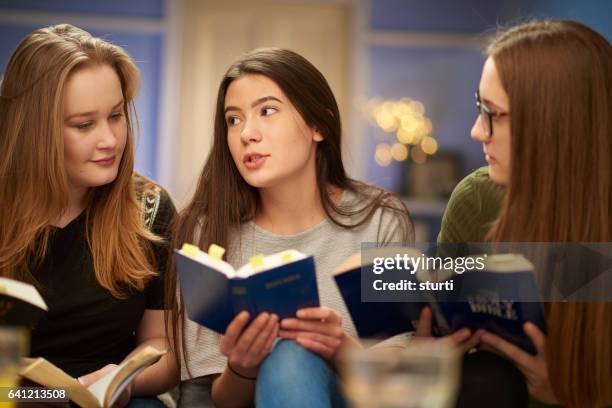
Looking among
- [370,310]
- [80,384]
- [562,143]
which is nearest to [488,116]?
[562,143]

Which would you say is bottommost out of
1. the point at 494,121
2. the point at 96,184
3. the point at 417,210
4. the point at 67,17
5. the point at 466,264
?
the point at 417,210

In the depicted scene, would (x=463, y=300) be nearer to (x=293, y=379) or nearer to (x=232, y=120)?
(x=293, y=379)

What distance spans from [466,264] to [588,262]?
23cm

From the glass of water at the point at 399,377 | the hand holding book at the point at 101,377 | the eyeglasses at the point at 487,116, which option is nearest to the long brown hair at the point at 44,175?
the hand holding book at the point at 101,377

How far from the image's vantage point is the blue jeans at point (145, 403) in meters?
1.68

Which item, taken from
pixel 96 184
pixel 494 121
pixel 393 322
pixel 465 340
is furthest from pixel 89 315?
pixel 494 121

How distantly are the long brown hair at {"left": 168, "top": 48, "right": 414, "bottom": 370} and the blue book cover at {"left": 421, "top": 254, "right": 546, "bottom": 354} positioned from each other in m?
0.39

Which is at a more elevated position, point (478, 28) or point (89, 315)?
point (478, 28)

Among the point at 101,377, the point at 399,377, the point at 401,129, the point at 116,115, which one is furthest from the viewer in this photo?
the point at 401,129

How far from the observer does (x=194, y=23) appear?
5.37m

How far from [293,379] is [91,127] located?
0.79m

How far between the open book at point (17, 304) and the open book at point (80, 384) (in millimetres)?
74

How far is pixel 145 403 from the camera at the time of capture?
1.70 m

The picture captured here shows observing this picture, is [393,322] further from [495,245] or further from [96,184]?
[96,184]
